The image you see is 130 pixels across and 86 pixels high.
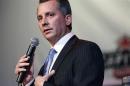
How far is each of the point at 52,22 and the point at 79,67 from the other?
22cm

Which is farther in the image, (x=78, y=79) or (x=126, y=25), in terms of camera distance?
(x=126, y=25)

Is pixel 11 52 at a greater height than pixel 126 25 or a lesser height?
lesser

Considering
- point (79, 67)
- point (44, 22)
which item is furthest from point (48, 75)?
point (44, 22)

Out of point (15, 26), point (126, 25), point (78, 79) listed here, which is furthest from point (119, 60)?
point (78, 79)

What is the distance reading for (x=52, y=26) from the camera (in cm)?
141

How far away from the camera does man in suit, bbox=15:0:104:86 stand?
128 centimetres

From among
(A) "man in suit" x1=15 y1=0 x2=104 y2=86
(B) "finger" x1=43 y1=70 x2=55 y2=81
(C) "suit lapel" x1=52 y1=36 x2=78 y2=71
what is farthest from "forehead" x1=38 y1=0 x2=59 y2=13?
(B) "finger" x1=43 y1=70 x2=55 y2=81

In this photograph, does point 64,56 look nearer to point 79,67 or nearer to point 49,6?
point 79,67

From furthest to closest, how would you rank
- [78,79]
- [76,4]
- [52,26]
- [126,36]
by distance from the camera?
1. [76,4]
2. [126,36]
3. [52,26]
4. [78,79]

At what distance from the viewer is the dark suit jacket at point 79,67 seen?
1.28 metres

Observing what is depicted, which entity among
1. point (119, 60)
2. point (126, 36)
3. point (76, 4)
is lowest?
point (119, 60)

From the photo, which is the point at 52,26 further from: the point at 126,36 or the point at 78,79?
the point at 126,36

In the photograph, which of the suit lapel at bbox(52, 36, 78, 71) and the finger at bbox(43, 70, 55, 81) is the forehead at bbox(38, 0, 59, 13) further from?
the finger at bbox(43, 70, 55, 81)

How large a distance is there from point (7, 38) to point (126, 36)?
0.90 m
